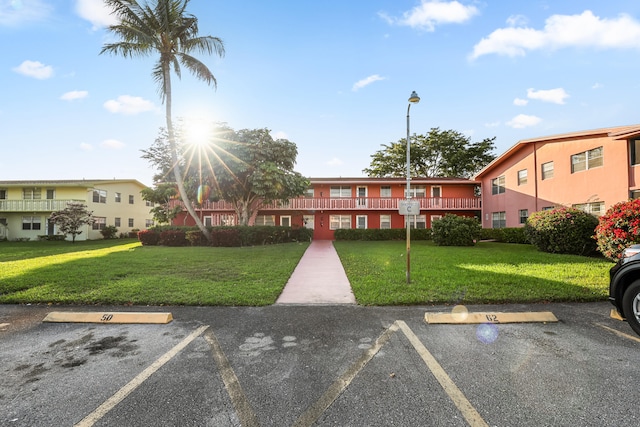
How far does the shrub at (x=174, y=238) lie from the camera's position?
64.0 ft

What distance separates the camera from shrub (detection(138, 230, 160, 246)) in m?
20.1

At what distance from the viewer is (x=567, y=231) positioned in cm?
1228

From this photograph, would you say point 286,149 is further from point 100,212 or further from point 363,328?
point 100,212

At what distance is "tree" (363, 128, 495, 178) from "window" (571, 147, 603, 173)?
21.4 meters

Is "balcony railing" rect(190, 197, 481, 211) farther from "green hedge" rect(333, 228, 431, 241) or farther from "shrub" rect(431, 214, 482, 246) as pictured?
"shrub" rect(431, 214, 482, 246)

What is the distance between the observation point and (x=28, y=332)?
14.1 ft

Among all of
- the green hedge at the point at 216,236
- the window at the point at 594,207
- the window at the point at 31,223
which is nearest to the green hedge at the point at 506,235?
the window at the point at 594,207

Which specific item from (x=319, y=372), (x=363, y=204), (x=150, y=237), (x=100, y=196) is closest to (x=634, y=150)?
(x=363, y=204)

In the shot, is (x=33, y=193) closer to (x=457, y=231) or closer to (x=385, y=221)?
(x=385, y=221)

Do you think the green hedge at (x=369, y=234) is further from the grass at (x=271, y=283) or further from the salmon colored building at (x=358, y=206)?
the grass at (x=271, y=283)

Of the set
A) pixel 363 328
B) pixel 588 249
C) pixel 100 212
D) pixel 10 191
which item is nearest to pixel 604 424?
pixel 363 328

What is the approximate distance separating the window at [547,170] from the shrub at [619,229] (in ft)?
31.2

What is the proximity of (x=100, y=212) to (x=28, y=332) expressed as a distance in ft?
97.8

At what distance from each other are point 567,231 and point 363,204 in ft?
51.5
